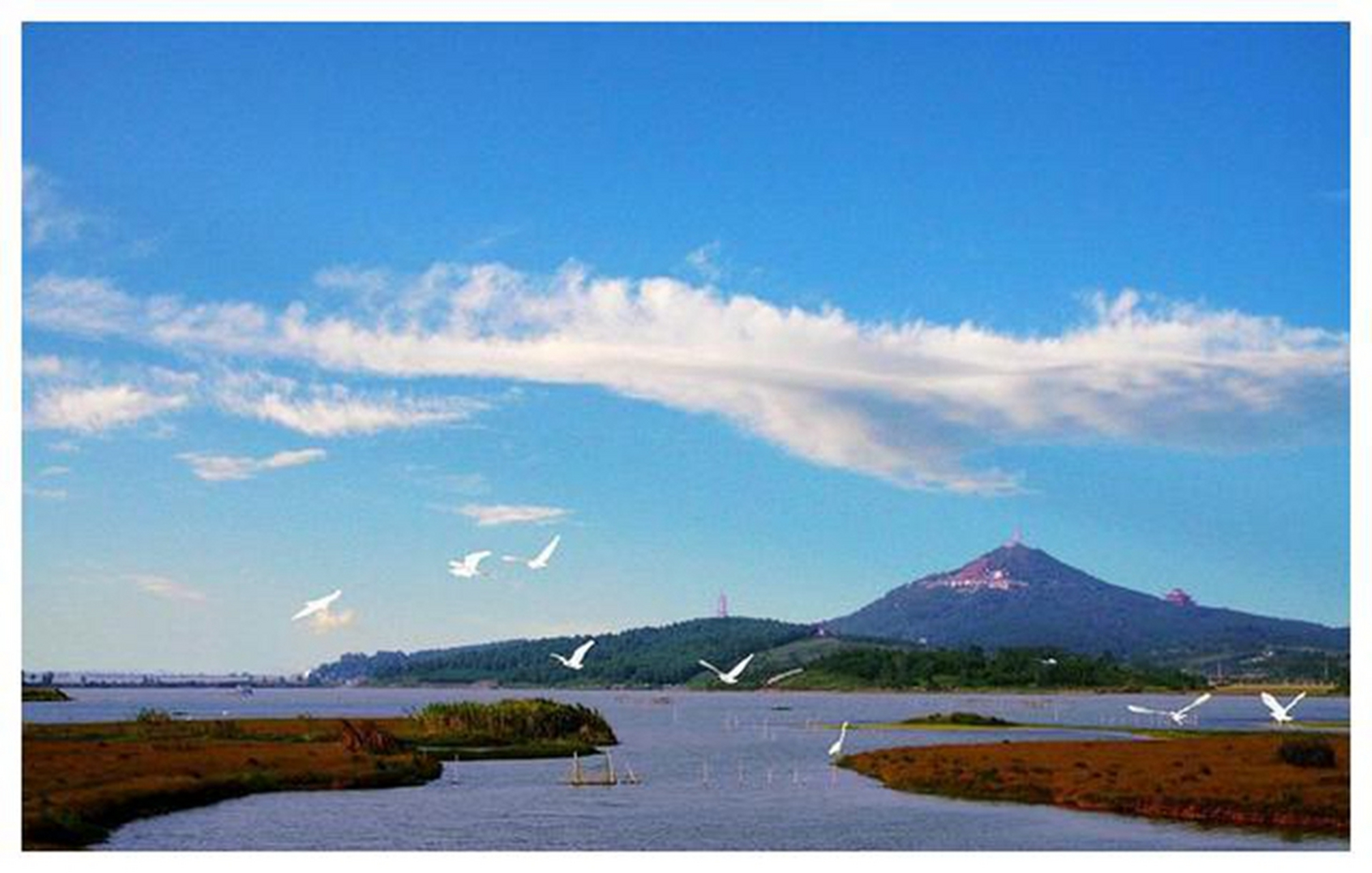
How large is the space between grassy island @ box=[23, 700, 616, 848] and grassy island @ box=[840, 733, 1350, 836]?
17.9 meters

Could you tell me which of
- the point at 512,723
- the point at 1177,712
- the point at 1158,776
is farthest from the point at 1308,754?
the point at 1177,712

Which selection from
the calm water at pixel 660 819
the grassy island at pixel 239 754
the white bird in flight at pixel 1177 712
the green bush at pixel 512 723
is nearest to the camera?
the calm water at pixel 660 819

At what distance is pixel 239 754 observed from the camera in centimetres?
6419

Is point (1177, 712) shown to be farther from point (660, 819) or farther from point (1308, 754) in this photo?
point (660, 819)

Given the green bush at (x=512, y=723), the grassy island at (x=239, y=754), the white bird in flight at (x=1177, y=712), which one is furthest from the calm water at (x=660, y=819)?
the white bird in flight at (x=1177, y=712)

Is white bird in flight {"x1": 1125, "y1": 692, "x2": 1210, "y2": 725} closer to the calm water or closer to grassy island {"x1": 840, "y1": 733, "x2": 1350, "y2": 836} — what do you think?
grassy island {"x1": 840, "y1": 733, "x2": 1350, "y2": 836}

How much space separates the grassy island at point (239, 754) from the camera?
153ft

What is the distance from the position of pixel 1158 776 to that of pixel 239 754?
34.0 meters

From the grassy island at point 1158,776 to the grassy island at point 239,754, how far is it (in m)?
17.9

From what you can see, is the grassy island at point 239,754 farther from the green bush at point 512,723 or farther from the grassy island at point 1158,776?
the grassy island at point 1158,776

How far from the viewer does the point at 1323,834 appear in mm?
44500
